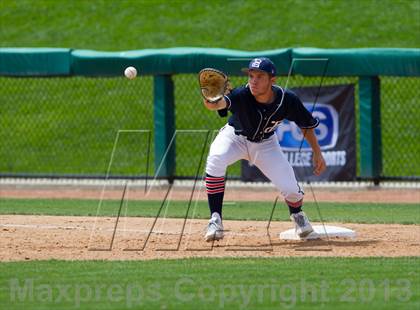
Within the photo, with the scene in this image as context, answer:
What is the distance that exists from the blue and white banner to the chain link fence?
170 centimetres

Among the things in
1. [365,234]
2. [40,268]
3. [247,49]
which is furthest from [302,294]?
[247,49]

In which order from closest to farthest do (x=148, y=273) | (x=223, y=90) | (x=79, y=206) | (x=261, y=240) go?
(x=148, y=273) → (x=223, y=90) → (x=261, y=240) → (x=79, y=206)

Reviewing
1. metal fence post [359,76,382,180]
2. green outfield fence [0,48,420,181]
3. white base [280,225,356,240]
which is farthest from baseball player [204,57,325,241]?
metal fence post [359,76,382,180]

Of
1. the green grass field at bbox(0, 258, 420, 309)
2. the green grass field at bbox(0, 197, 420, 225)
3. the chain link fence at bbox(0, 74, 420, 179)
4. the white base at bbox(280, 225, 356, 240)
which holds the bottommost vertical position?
the chain link fence at bbox(0, 74, 420, 179)

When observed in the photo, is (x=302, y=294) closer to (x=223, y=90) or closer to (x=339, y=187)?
(x=223, y=90)

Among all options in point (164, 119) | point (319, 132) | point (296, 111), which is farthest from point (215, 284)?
point (164, 119)

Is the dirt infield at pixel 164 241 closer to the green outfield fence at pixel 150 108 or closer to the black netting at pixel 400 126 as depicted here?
the green outfield fence at pixel 150 108

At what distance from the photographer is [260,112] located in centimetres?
916

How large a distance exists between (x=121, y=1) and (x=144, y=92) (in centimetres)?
615

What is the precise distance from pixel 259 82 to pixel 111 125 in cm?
1276

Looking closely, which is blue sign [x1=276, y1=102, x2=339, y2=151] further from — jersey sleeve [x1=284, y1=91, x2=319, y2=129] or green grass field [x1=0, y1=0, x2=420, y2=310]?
jersey sleeve [x1=284, y1=91, x2=319, y2=129]

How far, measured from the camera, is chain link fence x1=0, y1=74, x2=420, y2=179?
19.7 meters

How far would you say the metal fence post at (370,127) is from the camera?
16297mm

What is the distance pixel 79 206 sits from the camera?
14.0 metres
